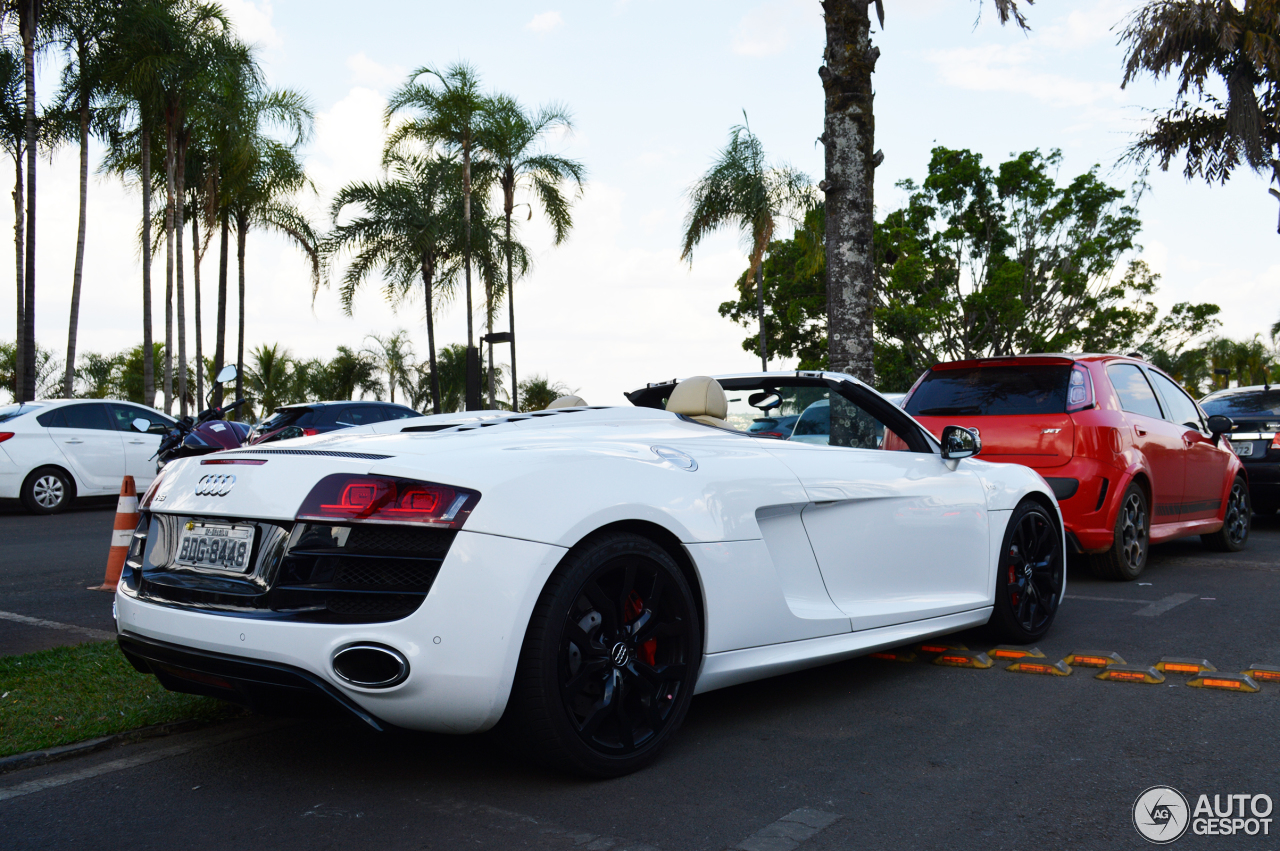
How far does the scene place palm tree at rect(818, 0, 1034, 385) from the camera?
31.6 feet

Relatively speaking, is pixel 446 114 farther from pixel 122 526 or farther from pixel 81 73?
pixel 122 526

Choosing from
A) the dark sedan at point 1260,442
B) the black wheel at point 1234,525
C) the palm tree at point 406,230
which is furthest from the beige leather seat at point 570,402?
the palm tree at point 406,230

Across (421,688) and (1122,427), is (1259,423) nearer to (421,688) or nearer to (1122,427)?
(1122,427)

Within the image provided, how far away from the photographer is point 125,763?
349cm

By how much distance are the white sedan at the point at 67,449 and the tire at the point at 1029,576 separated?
1043 cm

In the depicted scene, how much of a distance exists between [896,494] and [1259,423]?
26.5 feet

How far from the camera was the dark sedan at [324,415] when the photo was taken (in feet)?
45.3

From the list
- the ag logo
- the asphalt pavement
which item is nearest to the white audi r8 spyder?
the asphalt pavement

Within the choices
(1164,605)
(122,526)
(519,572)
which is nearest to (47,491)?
(122,526)

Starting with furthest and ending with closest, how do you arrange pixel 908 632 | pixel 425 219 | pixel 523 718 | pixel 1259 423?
pixel 425 219 < pixel 1259 423 < pixel 908 632 < pixel 523 718

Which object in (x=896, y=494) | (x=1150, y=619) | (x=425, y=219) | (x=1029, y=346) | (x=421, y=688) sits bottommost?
(x=1150, y=619)

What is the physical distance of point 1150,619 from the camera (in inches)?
231

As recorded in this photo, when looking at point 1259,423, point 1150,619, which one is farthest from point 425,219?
point 1150,619

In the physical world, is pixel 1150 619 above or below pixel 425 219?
below
